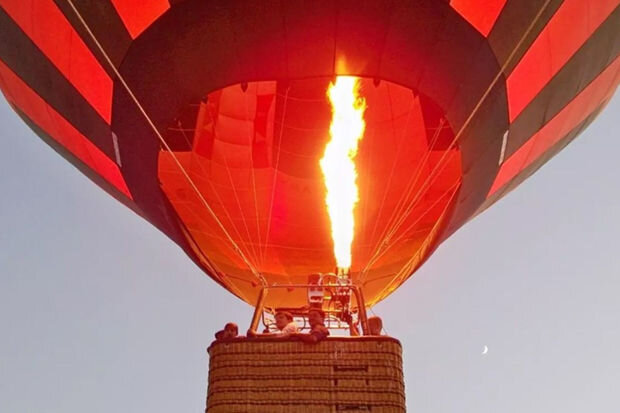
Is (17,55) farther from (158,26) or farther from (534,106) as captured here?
(534,106)

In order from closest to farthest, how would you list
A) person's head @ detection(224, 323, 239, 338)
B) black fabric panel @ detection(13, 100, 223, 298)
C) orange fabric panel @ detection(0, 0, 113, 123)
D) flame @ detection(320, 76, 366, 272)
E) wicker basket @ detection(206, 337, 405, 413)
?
1. wicker basket @ detection(206, 337, 405, 413)
2. person's head @ detection(224, 323, 239, 338)
3. orange fabric panel @ detection(0, 0, 113, 123)
4. flame @ detection(320, 76, 366, 272)
5. black fabric panel @ detection(13, 100, 223, 298)

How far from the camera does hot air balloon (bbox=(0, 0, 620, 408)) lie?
344cm

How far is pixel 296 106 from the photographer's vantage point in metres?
4.96

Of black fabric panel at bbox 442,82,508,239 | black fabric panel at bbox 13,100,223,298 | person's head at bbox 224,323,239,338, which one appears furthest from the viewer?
black fabric panel at bbox 13,100,223,298

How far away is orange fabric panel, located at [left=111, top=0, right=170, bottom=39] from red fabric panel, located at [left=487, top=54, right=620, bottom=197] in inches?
88.9

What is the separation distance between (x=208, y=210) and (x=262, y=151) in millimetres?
629

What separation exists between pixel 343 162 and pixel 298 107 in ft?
1.58

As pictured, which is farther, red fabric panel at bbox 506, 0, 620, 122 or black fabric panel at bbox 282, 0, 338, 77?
red fabric panel at bbox 506, 0, 620, 122

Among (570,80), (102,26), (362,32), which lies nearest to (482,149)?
(570,80)

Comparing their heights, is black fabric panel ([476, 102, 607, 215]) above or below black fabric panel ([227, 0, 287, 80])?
above

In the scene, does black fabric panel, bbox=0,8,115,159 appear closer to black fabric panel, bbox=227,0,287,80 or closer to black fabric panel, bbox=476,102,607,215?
black fabric panel, bbox=227,0,287,80

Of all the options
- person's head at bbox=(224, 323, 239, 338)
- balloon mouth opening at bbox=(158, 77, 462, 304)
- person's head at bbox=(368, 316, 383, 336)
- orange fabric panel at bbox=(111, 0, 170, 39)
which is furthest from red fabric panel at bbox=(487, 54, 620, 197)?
orange fabric panel at bbox=(111, 0, 170, 39)

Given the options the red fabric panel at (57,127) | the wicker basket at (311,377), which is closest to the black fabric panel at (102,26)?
the red fabric panel at (57,127)

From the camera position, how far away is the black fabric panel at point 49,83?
395cm
